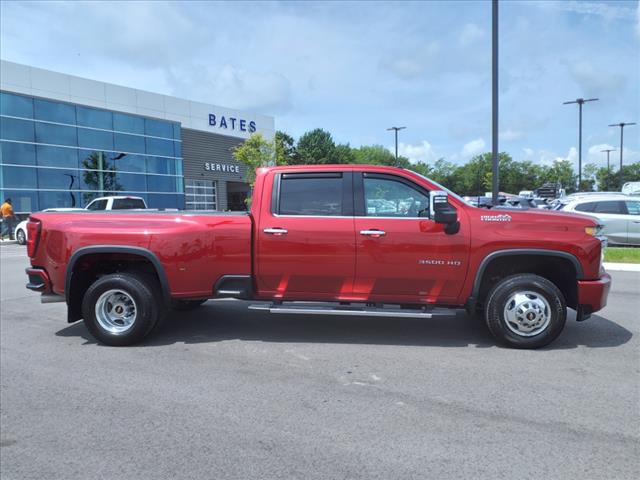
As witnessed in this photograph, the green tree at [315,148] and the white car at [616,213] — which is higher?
the green tree at [315,148]

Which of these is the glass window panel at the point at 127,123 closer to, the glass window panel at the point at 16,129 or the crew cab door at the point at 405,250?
the glass window panel at the point at 16,129

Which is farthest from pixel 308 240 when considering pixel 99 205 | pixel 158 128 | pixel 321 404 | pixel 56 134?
pixel 158 128

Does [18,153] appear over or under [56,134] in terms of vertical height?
under

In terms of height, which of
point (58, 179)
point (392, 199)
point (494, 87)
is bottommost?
point (392, 199)

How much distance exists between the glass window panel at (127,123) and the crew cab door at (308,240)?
92.4 feet

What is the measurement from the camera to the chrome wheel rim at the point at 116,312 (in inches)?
222

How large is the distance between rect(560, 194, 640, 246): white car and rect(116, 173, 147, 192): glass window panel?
82.5ft

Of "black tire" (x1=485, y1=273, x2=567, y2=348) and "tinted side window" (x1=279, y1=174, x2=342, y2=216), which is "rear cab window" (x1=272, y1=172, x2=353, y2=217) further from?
"black tire" (x1=485, y1=273, x2=567, y2=348)

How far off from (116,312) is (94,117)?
26.9m

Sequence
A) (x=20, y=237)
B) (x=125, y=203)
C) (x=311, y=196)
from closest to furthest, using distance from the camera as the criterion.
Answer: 1. (x=311, y=196)
2. (x=125, y=203)
3. (x=20, y=237)

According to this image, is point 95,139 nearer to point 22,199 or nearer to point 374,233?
point 22,199

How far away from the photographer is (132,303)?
A: 18.6 feet

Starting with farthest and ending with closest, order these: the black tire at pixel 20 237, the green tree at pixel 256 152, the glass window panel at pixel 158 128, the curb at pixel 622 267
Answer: the green tree at pixel 256 152 → the glass window panel at pixel 158 128 → the black tire at pixel 20 237 → the curb at pixel 622 267

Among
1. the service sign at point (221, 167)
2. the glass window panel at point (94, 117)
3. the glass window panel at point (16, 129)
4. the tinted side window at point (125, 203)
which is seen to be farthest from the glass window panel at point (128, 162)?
the tinted side window at point (125, 203)
